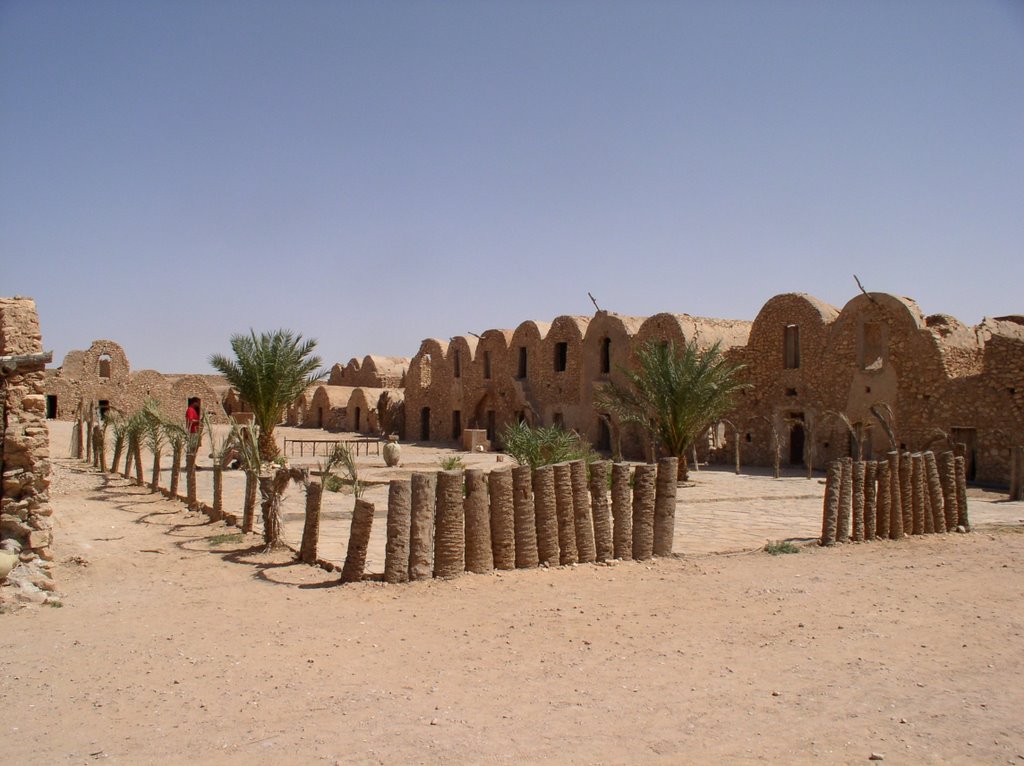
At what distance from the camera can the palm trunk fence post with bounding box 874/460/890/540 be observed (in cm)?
1073

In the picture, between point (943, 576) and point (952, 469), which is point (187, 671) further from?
point (952, 469)

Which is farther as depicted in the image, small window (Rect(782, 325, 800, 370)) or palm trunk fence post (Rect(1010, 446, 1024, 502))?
small window (Rect(782, 325, 800, 370))

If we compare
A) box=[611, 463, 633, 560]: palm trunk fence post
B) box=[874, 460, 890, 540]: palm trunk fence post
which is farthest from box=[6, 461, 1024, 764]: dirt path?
box=[874, 460, 890, 540]: palm trunk fence post

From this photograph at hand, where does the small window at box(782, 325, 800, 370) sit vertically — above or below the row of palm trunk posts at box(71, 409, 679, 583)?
above

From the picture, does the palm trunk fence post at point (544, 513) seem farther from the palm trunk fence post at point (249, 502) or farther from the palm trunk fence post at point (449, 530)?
the palm trunk fence post at point (249, 502)

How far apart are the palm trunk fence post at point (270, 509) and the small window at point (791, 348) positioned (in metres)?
15.5

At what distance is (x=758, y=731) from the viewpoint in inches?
189

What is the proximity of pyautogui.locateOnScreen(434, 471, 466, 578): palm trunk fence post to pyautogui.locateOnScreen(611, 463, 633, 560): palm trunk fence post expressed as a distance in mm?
1884

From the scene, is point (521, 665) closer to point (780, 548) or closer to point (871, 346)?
point (780, 548)

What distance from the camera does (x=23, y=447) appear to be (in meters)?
7.52

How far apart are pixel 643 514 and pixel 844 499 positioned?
299cm

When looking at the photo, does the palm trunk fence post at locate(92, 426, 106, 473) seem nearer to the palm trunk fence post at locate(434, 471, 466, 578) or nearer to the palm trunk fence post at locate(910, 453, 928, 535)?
the palm trunk fence post at locate(434, 471, 466, 578)

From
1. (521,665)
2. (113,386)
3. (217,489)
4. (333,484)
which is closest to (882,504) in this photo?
(521,665)

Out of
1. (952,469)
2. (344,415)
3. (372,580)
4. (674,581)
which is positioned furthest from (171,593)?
(344,415)
